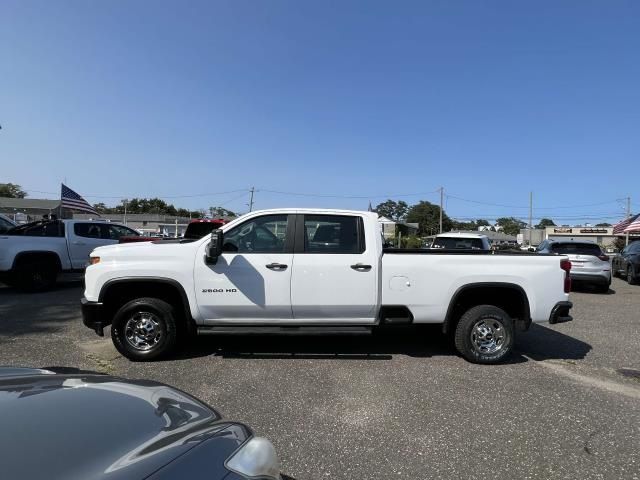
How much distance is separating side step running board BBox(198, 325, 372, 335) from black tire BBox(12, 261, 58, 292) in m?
7.66

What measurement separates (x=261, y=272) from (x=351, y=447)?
252cm

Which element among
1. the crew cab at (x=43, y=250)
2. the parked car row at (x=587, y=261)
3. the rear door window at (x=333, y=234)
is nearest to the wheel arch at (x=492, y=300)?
the rear door window at (x=333, y=234)

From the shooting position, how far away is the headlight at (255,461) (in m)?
1.69

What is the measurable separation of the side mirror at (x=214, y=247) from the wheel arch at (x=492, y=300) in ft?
9.52

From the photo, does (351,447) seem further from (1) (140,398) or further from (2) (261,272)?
(2) (261,272)

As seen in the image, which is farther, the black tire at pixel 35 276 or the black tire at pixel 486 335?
the black tire at pixel 35 276

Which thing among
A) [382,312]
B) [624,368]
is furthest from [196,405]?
[624,368]

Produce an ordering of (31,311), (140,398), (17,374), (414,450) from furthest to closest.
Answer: (31,311) < (414,450) < (17,374) < (140,398)

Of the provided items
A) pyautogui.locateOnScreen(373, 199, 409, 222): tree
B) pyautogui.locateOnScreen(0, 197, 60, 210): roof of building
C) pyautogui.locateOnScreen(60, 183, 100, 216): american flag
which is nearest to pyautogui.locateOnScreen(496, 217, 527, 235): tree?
pyautogui.locateOnScreen(373, 199, 409, 222): tree

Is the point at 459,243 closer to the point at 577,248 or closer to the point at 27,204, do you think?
the point at 577,248

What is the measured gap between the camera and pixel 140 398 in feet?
6.96

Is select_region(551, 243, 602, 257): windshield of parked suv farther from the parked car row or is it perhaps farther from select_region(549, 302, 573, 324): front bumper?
select_region(549, 302, 573, 324): front bumper

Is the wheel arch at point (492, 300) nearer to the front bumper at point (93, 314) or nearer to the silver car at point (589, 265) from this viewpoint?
the front bumper at point (93, 314)

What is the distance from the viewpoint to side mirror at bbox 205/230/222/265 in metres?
5.35
